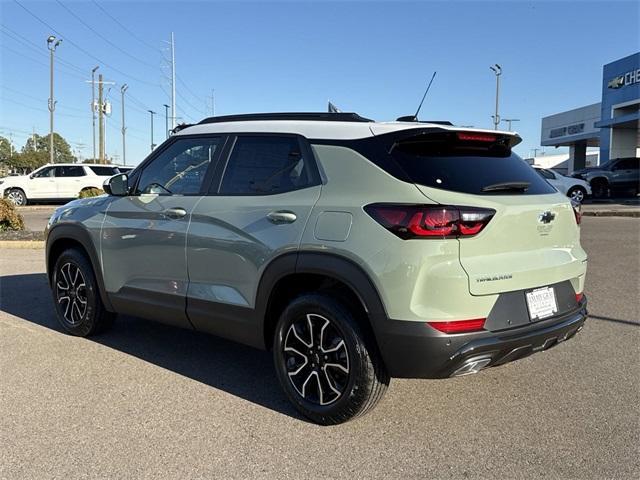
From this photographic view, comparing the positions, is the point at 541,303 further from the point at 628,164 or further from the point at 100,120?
the point at 100,120

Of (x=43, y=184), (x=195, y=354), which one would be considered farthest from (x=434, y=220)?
(x=43, y=184)

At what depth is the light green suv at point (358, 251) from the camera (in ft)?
9.98

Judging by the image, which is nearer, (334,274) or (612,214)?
(334,274)

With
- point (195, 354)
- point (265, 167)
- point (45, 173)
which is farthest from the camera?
point (45, 173)

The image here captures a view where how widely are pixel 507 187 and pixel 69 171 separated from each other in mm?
22069

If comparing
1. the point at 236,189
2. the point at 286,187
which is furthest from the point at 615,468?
the point at 236,189

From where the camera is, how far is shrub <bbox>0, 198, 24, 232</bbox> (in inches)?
491

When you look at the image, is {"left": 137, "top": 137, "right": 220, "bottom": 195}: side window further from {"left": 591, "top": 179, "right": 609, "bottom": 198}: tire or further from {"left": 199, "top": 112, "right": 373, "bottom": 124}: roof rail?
{"left": 591, "top": 179, "right": 609, "bottom": 198}: tire

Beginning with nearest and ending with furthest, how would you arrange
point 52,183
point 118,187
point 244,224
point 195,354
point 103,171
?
1. point 244,224
2. point 118,187
3. point 195,354
4. point 52,183
5. point 103,171

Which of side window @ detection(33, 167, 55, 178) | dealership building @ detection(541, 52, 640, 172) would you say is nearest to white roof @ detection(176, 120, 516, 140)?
side window @ detection(33, 167, 55, 178)

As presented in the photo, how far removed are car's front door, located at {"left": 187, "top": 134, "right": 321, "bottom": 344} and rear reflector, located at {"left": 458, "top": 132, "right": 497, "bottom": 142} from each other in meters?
0.89

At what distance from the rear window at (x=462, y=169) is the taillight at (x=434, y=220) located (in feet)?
0.57

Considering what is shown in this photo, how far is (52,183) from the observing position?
73.2 feet

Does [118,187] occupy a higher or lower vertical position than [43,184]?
lower
